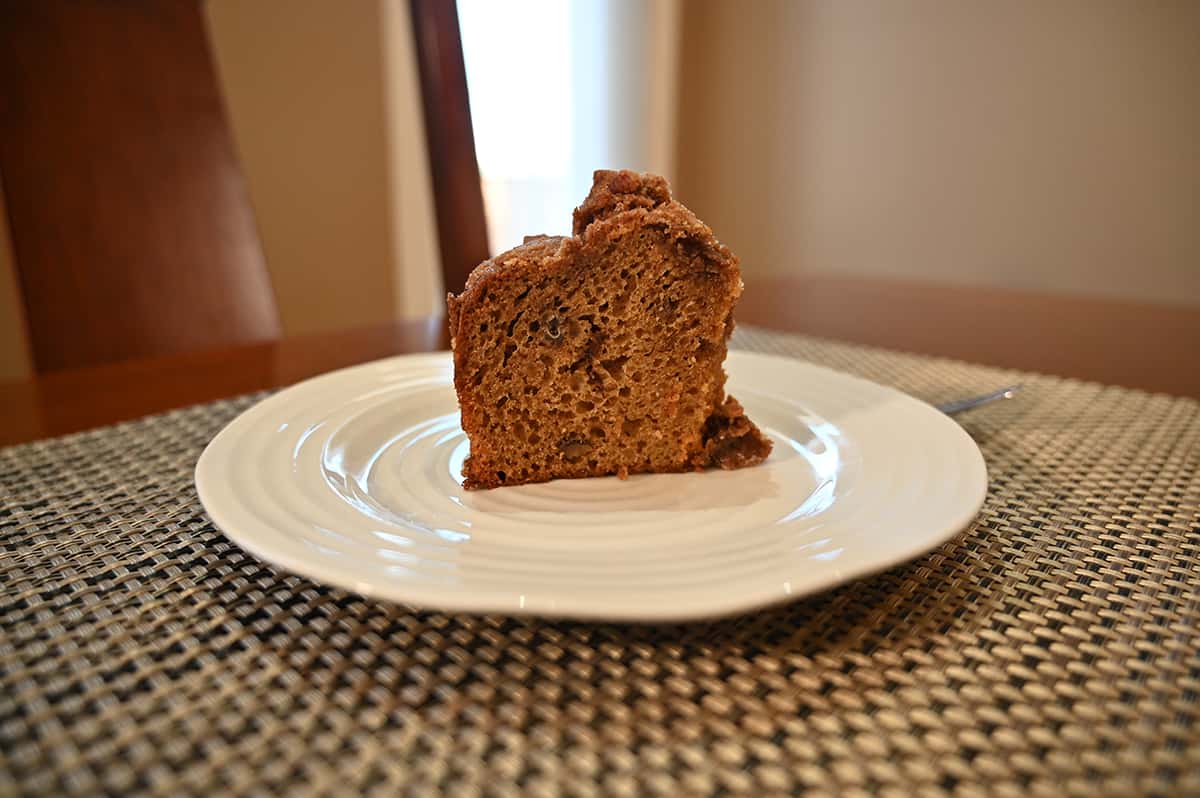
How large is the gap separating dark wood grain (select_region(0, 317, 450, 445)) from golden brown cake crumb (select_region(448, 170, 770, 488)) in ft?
1.59

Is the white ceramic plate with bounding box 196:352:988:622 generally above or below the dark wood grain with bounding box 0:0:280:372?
below

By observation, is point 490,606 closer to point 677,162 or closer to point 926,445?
point 926,445

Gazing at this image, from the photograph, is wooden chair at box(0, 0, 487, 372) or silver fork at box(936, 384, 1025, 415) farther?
wooden chair at box(0, 0, 487, 372)

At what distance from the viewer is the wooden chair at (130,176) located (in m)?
1.40

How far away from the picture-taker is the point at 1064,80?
3293 millimetres

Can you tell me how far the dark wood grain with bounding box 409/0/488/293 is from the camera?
1.66 meters

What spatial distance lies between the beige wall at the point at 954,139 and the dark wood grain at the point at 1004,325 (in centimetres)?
137

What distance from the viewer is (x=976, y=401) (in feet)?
3.76

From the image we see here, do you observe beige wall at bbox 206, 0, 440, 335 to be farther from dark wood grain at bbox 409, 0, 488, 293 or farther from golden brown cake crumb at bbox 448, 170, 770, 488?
golden brown cake crumb at bbox 448, 170, 770, 488

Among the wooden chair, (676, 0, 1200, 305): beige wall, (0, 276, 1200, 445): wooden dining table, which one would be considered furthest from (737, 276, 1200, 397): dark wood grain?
(676, 0, 1200, 305): beige wall

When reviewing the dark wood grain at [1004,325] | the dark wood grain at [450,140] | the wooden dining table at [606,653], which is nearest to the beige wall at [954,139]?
the dark wood grain at [1004,325]

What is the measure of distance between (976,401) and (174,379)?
119cm

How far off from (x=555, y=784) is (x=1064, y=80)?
3.76m

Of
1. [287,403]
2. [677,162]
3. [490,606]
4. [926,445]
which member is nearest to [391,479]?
[287,403]
